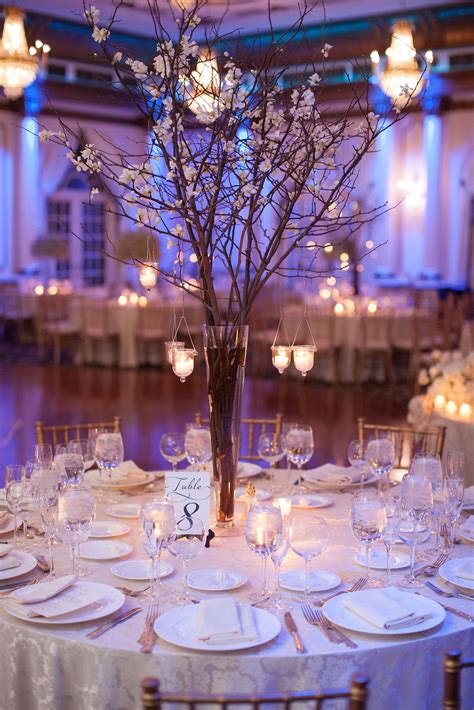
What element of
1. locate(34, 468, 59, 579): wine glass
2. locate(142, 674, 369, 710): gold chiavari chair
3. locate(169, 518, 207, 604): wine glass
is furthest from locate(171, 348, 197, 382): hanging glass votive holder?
locate(142, 674, 369, 710): gold chiavari chair

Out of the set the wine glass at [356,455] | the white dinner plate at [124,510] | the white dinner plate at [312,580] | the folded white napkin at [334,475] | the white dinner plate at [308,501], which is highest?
the wine glass at [356,455]

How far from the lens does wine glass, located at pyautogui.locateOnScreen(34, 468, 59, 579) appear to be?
2.65 metres

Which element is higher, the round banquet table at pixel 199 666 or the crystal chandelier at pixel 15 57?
the crystal chandelier at pixel 15 57

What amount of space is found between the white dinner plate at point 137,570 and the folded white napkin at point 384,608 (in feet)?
1.80

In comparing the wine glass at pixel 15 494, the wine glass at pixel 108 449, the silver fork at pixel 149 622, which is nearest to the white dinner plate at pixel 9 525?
the wine glass at pixel 15 494

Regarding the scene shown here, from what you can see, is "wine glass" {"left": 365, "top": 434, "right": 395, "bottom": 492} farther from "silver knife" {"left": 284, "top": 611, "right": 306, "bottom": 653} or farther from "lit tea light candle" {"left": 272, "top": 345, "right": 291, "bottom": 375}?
"silver knife" {"left": 284, "top": 611, "right": 306, "bottom": 653}

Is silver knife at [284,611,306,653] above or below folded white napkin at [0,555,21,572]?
below

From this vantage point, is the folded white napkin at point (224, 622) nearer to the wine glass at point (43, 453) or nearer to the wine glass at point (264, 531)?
the wine glass at point (264, 531)

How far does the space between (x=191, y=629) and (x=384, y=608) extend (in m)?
0.49

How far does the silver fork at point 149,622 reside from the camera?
224 cm

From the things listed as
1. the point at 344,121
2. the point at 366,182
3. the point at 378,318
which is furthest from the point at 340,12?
the point at 344,121

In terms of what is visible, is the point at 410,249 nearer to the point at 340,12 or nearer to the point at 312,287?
the point at 312,287

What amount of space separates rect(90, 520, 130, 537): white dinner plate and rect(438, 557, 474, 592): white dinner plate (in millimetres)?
1022

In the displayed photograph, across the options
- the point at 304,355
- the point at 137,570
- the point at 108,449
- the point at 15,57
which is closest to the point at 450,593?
the point at 137,570
